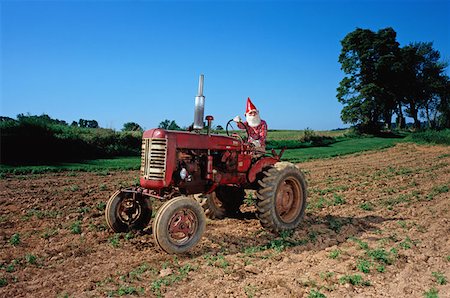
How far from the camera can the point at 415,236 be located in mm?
5629

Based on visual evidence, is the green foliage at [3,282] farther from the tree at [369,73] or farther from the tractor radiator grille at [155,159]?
the tree at [369,73]

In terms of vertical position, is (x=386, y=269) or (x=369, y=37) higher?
(x=369, y=37)

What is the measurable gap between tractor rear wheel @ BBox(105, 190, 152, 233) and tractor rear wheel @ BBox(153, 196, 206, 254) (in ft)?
2.70

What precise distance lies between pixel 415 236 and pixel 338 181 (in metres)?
5.42

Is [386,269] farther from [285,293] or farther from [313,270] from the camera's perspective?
[285,293]

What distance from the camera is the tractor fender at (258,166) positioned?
19.4 ft

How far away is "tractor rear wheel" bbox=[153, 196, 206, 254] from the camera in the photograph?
4.36 m

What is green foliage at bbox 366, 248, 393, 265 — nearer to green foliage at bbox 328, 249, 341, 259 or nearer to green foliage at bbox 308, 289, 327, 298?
green foliage at bbox 328, 249, 341, 259

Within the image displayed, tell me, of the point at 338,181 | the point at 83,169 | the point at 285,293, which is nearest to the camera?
the point at 285,293

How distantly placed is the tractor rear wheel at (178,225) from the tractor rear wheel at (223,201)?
1.64m

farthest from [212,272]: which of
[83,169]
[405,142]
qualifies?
[405,142]

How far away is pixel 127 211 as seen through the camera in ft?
17.9

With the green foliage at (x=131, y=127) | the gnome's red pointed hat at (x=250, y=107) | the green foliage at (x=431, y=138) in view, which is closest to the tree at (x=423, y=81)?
the green foliage at (x=431, y=138)

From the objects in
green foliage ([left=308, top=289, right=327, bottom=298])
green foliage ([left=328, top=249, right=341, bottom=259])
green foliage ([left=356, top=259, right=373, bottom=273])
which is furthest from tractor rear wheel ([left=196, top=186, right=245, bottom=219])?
green foliage ([left=308, top=289, right=327, bottom=298])
